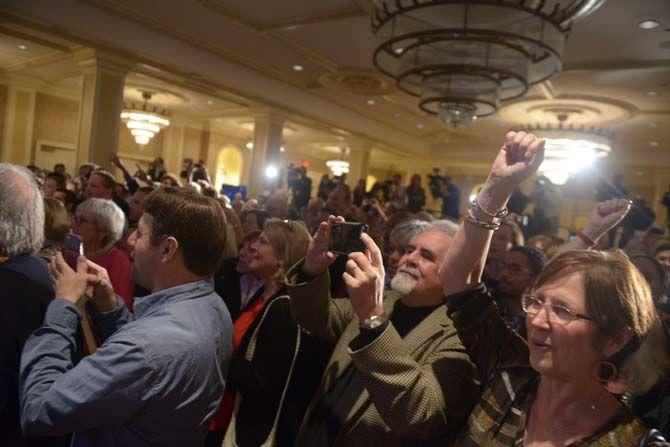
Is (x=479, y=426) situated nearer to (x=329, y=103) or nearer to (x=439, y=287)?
(x=439, y=287)

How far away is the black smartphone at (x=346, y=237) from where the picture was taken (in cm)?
142

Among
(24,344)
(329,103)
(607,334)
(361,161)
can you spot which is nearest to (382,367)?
(607,334)

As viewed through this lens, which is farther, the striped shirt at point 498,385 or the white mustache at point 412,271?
the white mustache at point 412,271

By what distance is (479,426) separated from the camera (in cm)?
108

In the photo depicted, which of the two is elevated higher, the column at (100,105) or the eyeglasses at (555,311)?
the column at (100,105)

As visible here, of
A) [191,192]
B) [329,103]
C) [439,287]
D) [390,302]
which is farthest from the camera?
[329,103]

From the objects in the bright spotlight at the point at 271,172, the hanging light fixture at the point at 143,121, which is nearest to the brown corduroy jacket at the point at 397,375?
the bright spotlight at the point at 271,172

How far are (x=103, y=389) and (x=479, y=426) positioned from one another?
0.79 metres

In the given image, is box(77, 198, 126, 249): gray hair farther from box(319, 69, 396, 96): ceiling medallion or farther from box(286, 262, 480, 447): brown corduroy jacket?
box(319, 69, 396, 96): ceiling medallion

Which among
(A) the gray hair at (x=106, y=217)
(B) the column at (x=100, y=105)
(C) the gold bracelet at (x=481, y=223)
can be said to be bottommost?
(A) the gray hair at (x=106, y=217)

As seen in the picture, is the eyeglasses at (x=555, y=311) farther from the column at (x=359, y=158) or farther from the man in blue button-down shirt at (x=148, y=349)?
the column at (x=359, y=158)

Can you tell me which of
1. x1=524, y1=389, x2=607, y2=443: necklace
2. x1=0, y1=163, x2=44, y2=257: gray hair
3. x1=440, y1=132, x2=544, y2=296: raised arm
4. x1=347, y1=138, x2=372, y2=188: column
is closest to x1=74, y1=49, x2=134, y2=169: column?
x1=0, y1=163, x2=44, y2=257: gray hair

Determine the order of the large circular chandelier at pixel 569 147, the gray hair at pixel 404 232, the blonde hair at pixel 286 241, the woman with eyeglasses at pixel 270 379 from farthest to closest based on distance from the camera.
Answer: the large circular chandelier at pixel 569 147, the gray hair at pixel 404 232, the blonde hair at pixel 286 241, the woman with eyeglasses at pixel 270 379

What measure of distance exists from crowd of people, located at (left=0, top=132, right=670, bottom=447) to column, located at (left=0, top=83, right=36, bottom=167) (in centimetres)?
988
